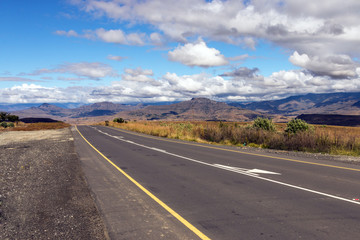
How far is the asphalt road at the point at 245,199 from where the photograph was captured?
443 cm

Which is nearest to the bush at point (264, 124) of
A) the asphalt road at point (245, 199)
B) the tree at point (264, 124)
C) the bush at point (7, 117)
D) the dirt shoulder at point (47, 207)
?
the tree at point (264, 124)

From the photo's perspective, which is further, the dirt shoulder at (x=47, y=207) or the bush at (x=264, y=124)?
the bush at (x=264, y=124)

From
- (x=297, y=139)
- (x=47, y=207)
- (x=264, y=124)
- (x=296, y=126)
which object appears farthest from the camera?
(x=264, y=124)

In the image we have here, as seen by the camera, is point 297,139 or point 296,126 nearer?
point 297,139

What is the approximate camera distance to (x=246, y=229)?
4449 millimetres

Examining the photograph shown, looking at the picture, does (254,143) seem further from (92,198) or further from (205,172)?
(92,198)

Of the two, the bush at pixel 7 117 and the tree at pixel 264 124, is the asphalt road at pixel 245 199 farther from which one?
the bush at pixel 7 117

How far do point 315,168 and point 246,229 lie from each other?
666cm

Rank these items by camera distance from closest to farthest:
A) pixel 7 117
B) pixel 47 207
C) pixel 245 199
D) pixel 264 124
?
1. pixel 47 207
2. pixel 245 199
3. pixel 264 124
4. pixel 7 117

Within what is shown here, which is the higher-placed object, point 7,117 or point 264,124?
point 264,124

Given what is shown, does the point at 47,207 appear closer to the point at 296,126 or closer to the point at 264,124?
the point at 264,124

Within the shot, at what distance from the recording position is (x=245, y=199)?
6.07 metres

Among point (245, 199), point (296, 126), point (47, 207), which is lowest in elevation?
point (47, 207)


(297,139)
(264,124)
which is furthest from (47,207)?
(264,124)
